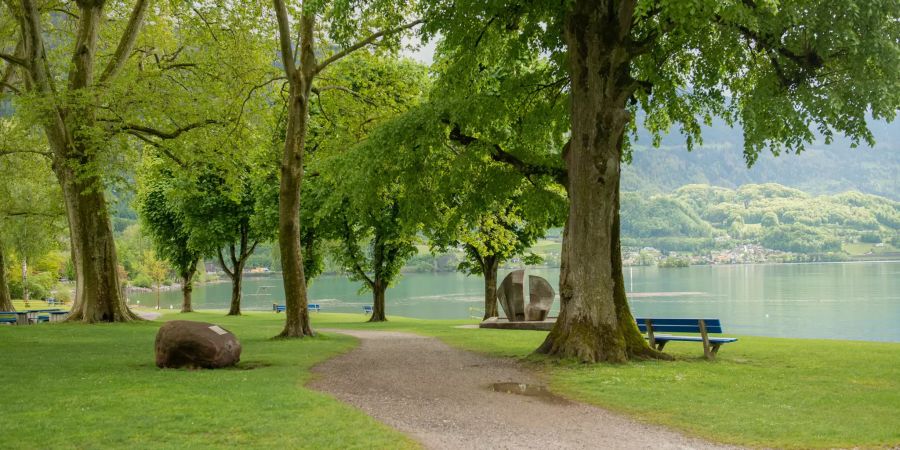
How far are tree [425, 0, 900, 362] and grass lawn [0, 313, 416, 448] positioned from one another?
19.6 feet

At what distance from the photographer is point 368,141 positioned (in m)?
17.6

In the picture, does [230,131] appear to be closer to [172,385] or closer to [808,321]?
[172,385]

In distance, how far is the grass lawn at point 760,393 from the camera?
869cm

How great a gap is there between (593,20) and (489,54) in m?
4.82

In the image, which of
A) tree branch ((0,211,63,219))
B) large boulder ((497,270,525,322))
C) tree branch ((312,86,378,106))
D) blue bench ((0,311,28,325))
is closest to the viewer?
tree branch ((312,86,378,106))

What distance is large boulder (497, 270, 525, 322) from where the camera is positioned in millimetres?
28422

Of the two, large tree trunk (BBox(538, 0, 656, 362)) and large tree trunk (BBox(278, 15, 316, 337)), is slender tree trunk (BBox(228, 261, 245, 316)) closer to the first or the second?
large tree trunk (BBox(278, 15, 316, 337))

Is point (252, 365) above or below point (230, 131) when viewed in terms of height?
below

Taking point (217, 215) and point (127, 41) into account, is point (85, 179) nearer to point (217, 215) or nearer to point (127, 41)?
point (127, 41)

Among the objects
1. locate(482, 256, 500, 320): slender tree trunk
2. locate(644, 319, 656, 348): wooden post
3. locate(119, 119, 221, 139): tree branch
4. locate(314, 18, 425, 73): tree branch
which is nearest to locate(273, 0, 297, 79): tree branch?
locate(314, 18, 425, 73): tree branch

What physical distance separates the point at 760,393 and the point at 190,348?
9491 mm

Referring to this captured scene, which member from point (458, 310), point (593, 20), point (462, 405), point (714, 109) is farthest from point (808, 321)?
point (462, 405)

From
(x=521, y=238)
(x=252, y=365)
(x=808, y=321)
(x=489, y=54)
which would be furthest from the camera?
(x=808, y=321)

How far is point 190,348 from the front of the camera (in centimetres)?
1329
